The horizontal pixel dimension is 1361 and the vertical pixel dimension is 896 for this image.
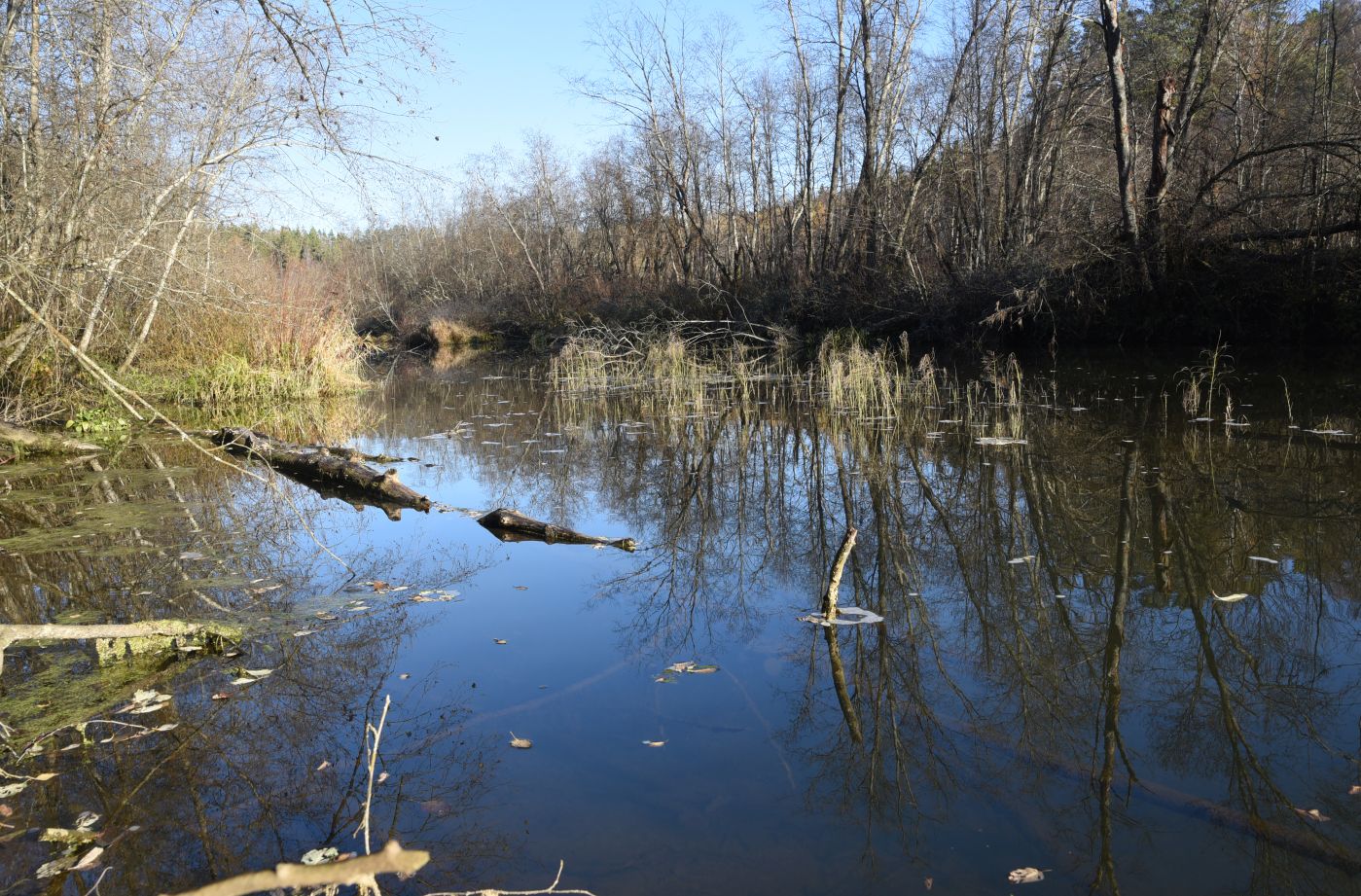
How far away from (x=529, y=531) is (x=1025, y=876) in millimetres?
4650

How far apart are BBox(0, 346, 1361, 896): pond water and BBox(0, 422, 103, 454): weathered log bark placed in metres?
2.21

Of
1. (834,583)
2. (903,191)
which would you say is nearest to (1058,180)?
(903,191)

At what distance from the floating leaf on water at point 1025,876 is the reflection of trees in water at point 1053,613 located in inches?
6.1

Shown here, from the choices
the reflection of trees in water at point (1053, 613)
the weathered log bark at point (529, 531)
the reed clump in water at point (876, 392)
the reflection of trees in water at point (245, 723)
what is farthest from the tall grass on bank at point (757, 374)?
the reflection of trees in water at point (245, 723)

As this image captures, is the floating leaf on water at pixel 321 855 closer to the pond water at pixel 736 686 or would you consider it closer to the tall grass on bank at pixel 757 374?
the pond water at pixel 736 686

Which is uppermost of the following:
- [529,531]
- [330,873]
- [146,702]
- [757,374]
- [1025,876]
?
[757,374]

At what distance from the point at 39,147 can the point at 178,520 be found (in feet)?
15.1

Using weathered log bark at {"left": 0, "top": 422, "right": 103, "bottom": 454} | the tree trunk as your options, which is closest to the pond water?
weathered log bark at {"left": 0, "top": 422, "right": 103, "bottom": 454}

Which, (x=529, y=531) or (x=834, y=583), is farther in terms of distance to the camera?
(x=529, y=531)

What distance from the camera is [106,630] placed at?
344cm

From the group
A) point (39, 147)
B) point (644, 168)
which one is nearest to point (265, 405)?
point (39, 147)

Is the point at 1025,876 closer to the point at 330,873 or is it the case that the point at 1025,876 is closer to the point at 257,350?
the point at 330,873

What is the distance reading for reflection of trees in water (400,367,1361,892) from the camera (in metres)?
3.02

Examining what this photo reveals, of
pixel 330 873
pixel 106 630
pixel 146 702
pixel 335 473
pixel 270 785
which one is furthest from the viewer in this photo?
pixel 335 473
